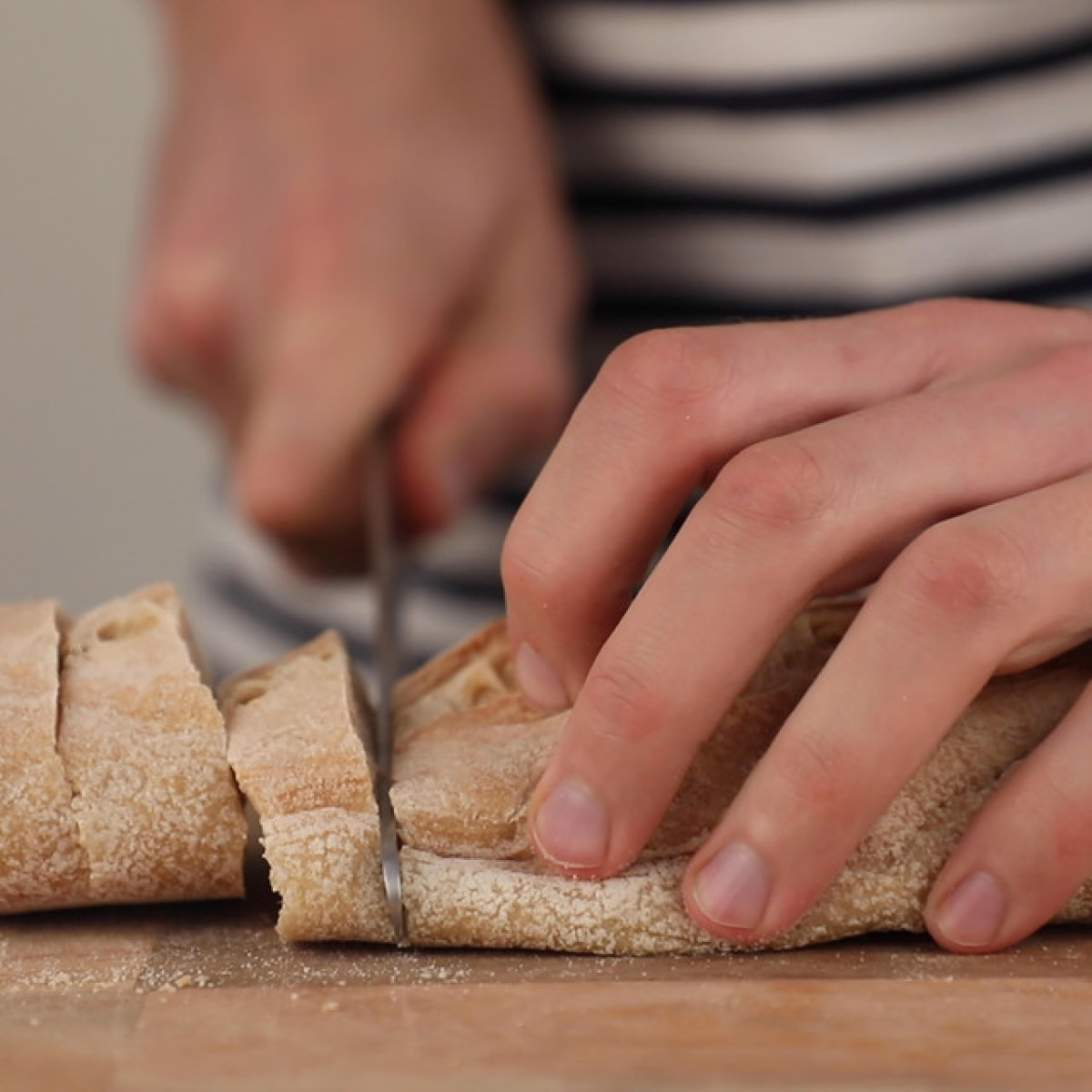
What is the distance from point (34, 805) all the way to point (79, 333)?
306cm

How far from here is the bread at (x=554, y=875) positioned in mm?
1045

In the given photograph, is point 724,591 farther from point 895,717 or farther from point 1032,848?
point 1032,848

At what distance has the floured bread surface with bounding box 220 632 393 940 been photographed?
3.41 ft

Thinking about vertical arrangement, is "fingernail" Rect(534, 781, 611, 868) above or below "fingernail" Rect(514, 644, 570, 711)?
below

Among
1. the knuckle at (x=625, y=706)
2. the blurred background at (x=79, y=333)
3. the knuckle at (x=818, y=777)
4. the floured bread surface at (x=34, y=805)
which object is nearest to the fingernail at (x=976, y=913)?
the knuckle at (x=818, y=777)

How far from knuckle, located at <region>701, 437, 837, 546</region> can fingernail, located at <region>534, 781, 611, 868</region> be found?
0.66 ft

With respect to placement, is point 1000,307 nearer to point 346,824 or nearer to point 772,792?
point 772,792

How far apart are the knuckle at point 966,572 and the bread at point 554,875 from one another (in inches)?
6.0

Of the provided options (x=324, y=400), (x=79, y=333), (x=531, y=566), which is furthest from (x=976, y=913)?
(x=79, y=333)

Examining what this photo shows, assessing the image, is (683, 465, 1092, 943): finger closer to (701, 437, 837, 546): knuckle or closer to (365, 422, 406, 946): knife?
(701, 437, 837, 546): knuckle

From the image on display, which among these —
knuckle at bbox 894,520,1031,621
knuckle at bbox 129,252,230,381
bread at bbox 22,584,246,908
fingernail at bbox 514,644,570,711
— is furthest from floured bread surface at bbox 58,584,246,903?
knuckle at bbox 129,252,230,381

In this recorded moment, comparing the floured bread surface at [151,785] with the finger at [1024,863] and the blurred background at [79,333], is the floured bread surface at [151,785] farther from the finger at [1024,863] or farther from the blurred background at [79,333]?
the blurred background at [79,333]

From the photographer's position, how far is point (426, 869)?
1053 mm

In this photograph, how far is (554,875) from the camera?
106 cm
